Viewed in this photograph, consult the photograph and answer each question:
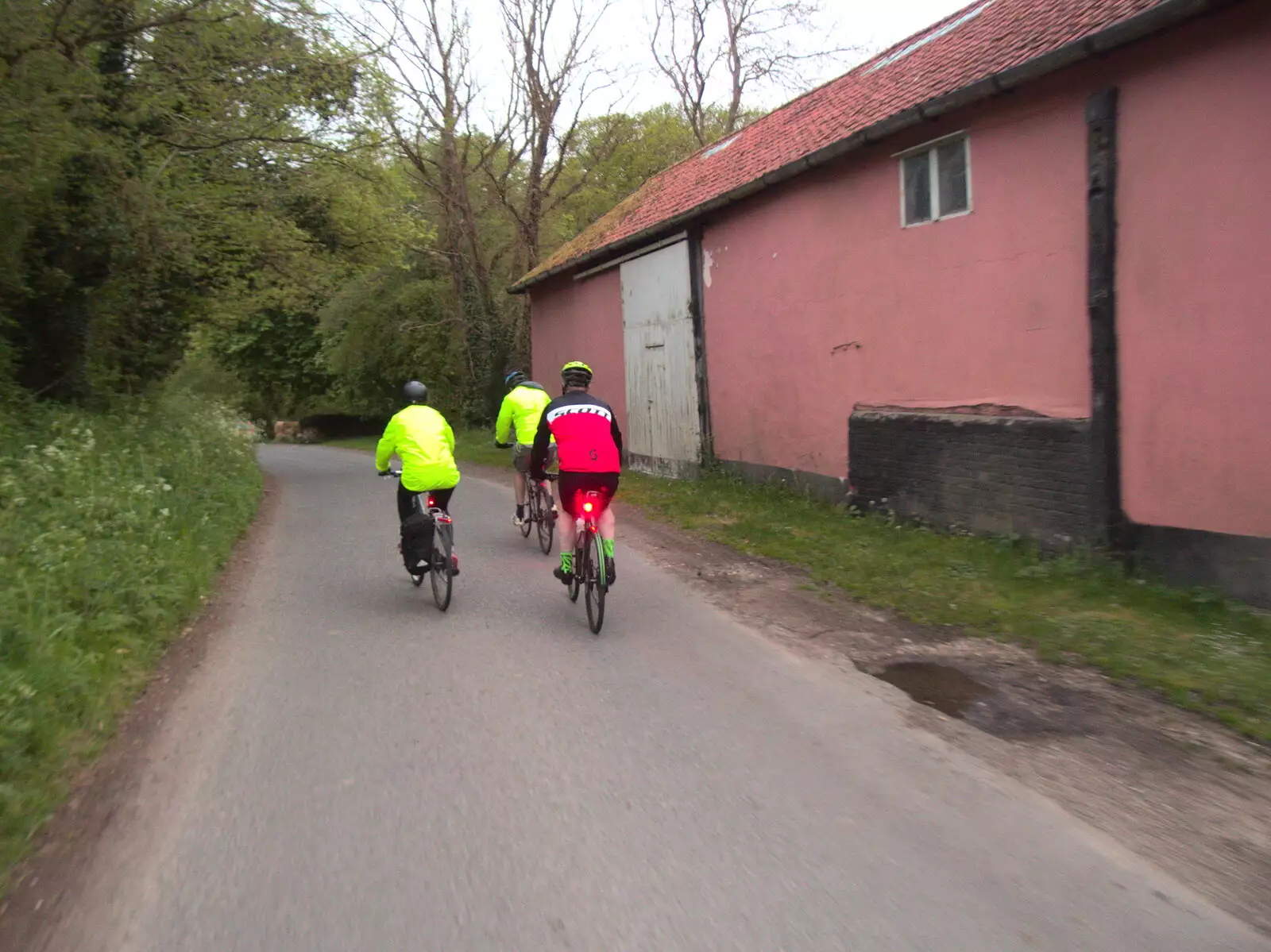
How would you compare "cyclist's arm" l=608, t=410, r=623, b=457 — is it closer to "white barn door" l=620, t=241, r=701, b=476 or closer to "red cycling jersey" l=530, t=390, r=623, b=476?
"red cycling jersey" l=530, t=390, r=623, b=476

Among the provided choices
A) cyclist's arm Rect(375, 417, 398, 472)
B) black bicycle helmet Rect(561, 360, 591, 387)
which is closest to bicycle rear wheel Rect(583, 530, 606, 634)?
black bicycle helmet Rect(561, 360, 591, 387)

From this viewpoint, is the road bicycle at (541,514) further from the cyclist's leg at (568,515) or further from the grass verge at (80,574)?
the grass verge at (80,574)

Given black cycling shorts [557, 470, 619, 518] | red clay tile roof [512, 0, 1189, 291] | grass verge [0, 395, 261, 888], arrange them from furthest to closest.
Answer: red clay tile roof [512, 0, 1189, 291] → black cycling shorts [557, 470, 619, 518] → grass verge [0, 395, 261, 888]

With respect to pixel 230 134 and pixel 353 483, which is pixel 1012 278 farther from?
pixel 353 483

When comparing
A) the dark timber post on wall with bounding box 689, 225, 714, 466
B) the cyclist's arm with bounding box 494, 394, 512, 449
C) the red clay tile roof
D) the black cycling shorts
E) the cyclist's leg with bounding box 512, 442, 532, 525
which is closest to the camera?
the black cycling shorts

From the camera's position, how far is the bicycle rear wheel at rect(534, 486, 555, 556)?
31.4 ft

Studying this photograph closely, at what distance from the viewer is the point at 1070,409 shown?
784 centimetres

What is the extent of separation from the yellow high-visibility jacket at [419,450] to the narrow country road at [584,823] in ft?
4.94

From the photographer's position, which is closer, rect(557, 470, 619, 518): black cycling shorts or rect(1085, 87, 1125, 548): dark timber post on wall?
rect(557, 470, 619, 518): black cycling shorts

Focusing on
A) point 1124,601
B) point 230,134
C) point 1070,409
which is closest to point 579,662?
point 1124,601

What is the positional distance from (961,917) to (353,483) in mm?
15643

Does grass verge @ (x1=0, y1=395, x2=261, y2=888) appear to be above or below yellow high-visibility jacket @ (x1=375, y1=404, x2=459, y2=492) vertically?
below

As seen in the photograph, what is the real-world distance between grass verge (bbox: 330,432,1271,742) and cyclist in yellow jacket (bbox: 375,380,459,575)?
10.3 ft

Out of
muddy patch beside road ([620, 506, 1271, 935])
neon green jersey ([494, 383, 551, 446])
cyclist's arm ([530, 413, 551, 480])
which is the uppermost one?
neon green jersey ([494, 383, 551, 446])
